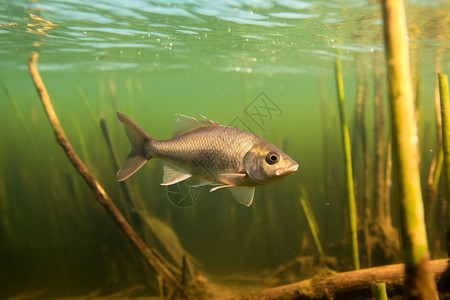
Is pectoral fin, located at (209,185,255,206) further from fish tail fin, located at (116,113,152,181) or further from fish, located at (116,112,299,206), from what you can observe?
fish tail fin, located at (116,113,152,181)

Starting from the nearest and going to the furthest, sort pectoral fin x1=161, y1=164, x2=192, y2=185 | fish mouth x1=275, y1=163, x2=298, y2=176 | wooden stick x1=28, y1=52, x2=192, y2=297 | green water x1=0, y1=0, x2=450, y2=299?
fish mouth x1=275, y1=163, x2=298, y2=176 → pectoral fin x1=161, y1=164, x2=192, y2=185 → wooden stick x1=28, y1=52, x2=192, y2=297 → green water x1=0, y1=0, x2=450, y2=299

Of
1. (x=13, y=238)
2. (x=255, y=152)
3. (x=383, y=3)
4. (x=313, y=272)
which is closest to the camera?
(x=383, y=3)

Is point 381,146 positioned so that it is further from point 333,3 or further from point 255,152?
point 255,152

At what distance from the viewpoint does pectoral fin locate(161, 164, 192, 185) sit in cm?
341

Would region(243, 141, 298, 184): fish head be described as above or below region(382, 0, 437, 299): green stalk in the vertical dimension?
below

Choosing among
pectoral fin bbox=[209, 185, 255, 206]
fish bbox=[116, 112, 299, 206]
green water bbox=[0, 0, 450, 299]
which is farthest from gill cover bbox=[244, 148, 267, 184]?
green water bbox=[0, 0, 450, 299]

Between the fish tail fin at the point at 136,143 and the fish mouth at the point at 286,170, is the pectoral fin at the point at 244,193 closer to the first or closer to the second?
the fish mouth at the point at 286,170

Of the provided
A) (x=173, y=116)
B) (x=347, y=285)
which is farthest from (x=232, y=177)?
(x=173, y=116)

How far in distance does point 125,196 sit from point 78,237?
15.7ft

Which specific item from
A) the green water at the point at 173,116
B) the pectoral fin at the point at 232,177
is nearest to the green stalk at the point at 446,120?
the pectoral fin at the point at 232,177

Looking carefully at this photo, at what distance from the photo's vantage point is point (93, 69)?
20891mm

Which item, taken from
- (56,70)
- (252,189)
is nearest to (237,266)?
(252,189)

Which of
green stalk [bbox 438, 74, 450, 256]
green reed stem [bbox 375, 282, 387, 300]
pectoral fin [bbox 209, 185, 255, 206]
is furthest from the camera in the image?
pectoral fin [bbox 209, 185, 255, 206]

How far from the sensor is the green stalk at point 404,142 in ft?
5.45
